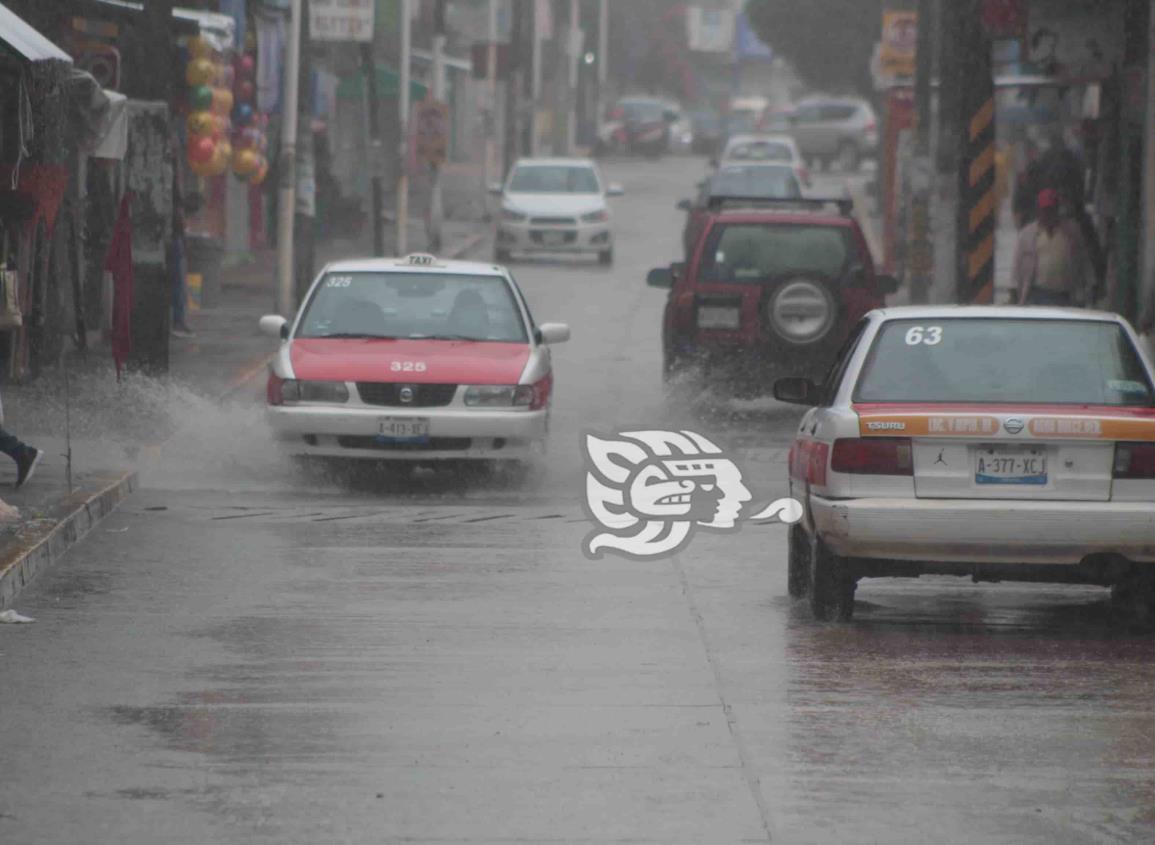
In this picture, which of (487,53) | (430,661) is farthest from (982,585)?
(487,53)

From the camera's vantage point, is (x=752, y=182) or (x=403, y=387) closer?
(x=403, y=387)

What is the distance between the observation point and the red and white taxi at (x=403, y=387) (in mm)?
16078

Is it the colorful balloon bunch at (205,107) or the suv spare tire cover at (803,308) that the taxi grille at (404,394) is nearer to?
the suv spare tire cover at (803,308)

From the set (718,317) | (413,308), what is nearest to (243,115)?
(718,317)

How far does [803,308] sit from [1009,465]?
9550mm

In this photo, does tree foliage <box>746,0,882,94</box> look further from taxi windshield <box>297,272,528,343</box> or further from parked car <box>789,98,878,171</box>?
taxi windshield <box>297,272,528,343</box>

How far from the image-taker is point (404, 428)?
16.0m

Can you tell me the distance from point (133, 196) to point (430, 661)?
12.2 m

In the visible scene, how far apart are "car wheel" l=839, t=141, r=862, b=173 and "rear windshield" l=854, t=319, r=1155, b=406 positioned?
6540 centimetres

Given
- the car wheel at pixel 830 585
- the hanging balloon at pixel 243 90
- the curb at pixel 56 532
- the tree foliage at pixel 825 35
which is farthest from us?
the tree foliage at pixel 825 35

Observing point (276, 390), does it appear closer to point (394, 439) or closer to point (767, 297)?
point (394, 439)

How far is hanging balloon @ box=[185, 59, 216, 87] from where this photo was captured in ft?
91.5

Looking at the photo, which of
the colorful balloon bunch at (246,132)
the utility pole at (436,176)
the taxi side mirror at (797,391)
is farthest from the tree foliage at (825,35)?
the taxi side mirror at (797,391)

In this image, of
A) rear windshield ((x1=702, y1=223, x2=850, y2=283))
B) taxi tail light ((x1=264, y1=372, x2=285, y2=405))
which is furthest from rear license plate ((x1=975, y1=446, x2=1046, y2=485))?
rear windshield ((x1=702, y1=223, x2=850, y2=283))
